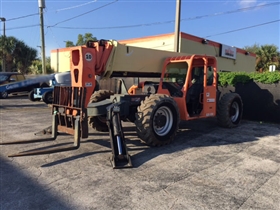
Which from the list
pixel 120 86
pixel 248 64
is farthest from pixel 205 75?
pixel 248 64

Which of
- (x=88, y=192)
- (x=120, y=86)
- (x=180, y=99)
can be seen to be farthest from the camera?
(x=120, y=86)

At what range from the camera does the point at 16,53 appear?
107ft

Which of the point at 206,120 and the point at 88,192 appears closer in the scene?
the point at 88,192

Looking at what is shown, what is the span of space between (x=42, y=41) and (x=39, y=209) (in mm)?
23152

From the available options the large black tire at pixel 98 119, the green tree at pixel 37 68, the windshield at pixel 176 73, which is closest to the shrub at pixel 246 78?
the windshield at pixel 176 73

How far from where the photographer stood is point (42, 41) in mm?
23797

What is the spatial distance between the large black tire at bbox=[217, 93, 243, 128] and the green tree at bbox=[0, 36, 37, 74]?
30946mm

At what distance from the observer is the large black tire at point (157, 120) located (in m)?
5.52

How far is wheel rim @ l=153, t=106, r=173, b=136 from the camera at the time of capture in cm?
587

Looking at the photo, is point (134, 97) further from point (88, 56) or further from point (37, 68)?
point (37, 68)

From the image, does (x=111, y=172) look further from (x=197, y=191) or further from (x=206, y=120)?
(x=206, y=120)

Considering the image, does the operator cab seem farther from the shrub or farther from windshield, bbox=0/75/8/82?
windshield, bbox=0/75/8/82

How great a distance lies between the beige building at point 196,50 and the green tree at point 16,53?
438cm

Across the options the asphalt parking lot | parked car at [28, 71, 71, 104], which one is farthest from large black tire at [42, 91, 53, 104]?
the asphalt parking lot
